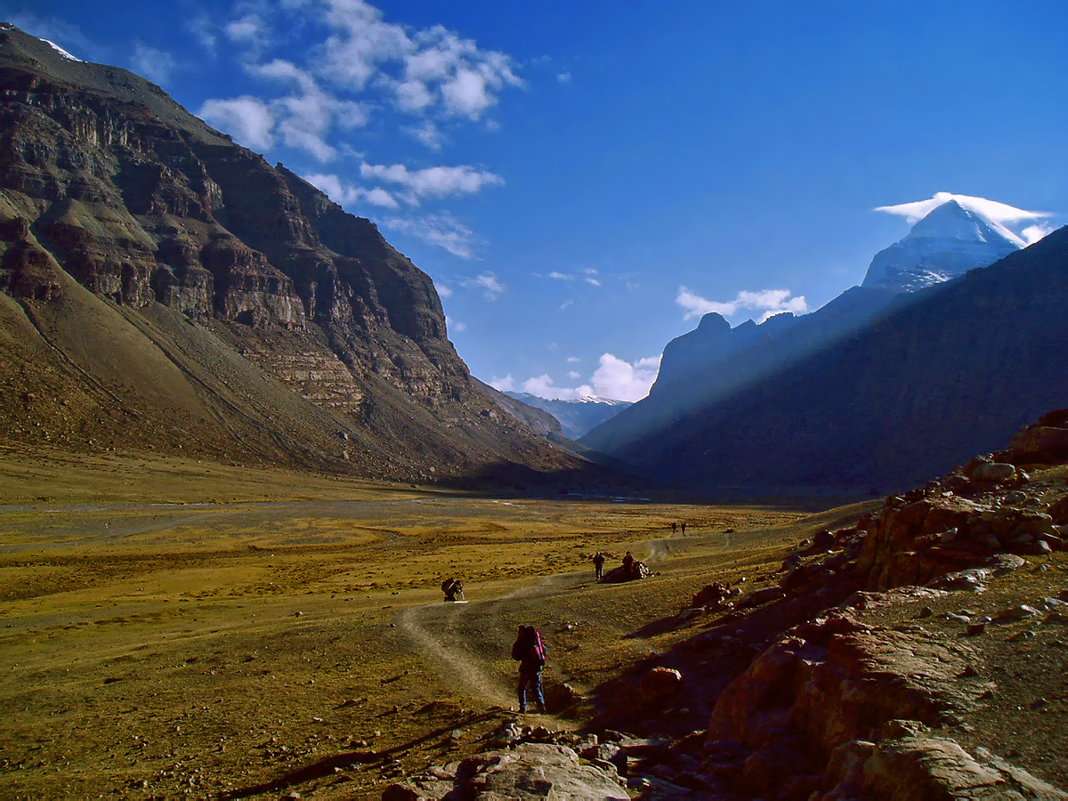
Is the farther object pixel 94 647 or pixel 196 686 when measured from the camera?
pixel 94 647

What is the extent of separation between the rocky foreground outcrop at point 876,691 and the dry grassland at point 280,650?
95.9 inches

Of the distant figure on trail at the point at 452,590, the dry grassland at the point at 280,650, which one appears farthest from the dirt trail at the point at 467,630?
the distant figure on trail at the point at 452,590

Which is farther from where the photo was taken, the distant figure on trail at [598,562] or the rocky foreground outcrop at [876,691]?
the distant figure on trail at [598,562]

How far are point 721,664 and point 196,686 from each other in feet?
Answer: 45.5

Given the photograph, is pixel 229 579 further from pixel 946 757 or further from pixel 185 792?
pixel 946 757

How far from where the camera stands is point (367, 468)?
161625 millimetres

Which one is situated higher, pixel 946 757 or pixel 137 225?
pixel 137 225

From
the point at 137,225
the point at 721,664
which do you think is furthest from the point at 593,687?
the point at 137,225

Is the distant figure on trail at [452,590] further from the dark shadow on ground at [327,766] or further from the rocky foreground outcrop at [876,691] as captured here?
the dark shadow on ground at [327,766]

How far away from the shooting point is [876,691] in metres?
7.89

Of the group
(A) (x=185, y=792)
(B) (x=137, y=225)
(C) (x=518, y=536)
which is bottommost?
(C) (x=518, y=536)

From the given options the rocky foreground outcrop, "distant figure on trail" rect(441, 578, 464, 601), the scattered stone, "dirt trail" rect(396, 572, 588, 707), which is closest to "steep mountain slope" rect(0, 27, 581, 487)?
"distant figure on trail" rect(441, 578, 464, 601)

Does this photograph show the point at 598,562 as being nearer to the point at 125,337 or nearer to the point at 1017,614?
the point at 1017,614

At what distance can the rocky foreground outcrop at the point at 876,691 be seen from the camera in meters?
6.50
